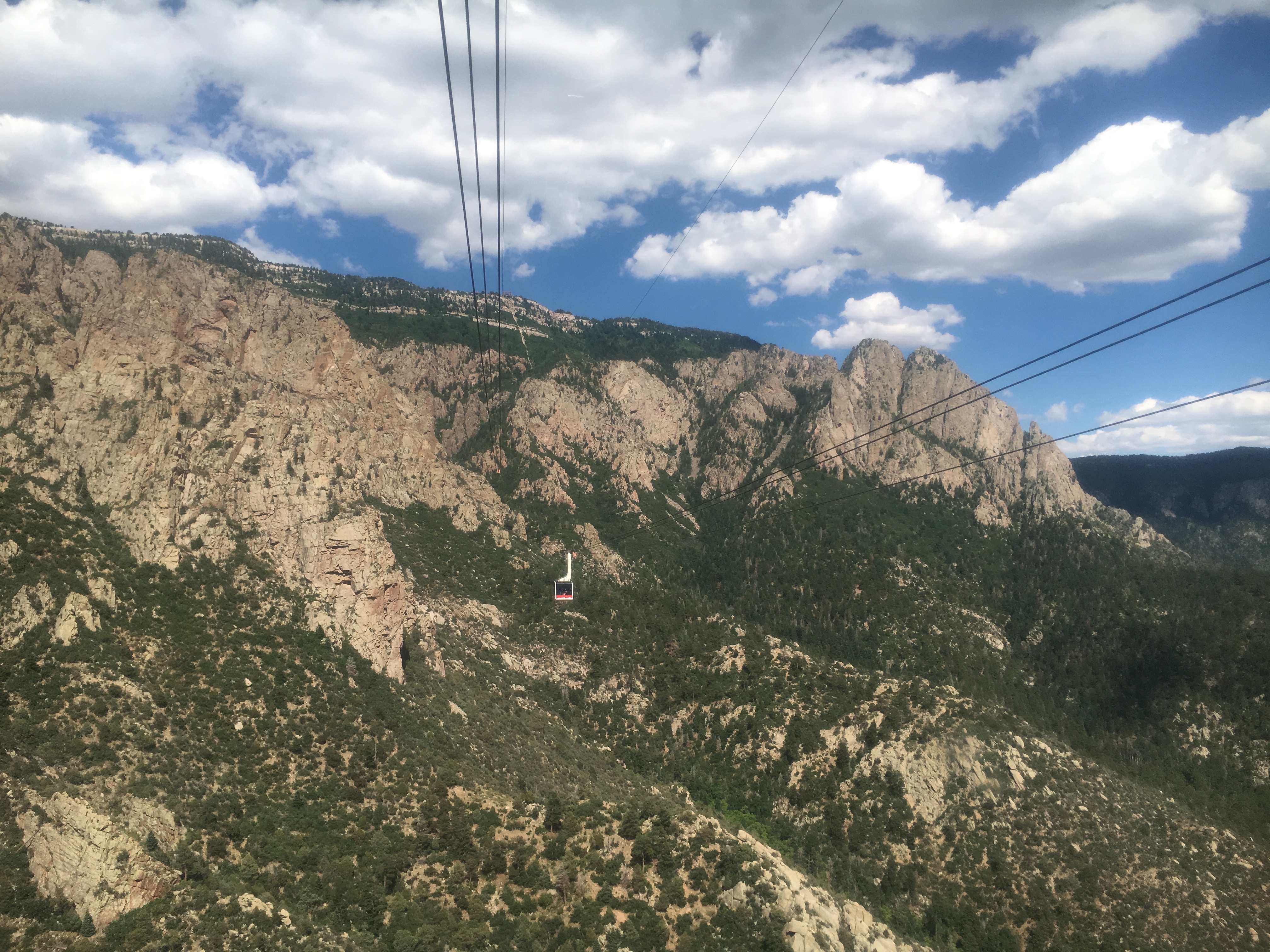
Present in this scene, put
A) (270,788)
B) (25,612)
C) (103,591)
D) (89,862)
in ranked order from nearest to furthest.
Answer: (89,862) < (25,612) < (270,788) < (103,591)

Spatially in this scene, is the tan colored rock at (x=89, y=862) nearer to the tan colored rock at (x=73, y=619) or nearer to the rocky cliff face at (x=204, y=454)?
the tan colored rock at (x=73, y=619)

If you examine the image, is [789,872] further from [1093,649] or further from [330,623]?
[1093,649]

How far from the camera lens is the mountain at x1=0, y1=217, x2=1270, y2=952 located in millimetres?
40469

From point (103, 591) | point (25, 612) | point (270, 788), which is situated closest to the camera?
point (25, 612)

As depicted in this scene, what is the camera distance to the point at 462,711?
69.9 meters

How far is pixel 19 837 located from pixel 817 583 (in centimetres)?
15665

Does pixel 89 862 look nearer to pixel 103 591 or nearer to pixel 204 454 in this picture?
pixel 103 591

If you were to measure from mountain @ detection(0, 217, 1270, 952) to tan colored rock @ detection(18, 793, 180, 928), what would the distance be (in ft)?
0.46

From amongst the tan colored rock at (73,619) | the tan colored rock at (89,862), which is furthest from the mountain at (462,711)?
the tan colored rock at (73,619)

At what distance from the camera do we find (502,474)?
183m

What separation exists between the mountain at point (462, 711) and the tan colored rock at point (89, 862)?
0.14m

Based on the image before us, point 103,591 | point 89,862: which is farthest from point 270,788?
point 103,591

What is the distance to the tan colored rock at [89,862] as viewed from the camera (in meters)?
30.6

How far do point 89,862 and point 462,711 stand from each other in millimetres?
39659
